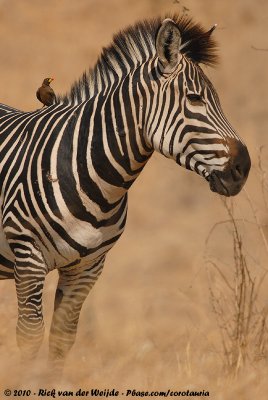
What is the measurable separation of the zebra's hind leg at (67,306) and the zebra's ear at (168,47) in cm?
151

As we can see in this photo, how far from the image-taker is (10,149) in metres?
7.38

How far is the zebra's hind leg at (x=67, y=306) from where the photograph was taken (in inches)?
297

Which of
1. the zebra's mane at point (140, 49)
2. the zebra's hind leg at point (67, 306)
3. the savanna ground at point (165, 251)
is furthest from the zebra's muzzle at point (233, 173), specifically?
the zebra's hind leg at point (67, 306)

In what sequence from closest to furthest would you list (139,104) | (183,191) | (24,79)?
(139,104), (183,191), (24,79)

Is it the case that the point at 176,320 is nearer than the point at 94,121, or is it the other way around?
the point at 94,121

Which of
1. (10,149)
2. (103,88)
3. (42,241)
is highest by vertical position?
(103,88)

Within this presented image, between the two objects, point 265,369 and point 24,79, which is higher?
point 24,79

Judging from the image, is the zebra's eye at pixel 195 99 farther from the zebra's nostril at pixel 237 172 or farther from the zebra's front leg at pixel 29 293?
the zebra's front leg at pixel 29 293

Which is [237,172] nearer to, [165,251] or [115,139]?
[115,139]

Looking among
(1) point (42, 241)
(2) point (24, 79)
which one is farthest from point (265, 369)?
(2) point (24, 79)

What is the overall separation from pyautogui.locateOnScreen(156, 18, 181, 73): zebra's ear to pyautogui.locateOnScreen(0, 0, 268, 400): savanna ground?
96cm

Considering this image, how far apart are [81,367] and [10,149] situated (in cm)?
167

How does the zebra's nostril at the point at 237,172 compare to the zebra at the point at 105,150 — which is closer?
the zebra's nostril at the point at 237,172

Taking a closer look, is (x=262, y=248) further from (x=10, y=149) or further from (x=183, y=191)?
(x=10, y=149)
